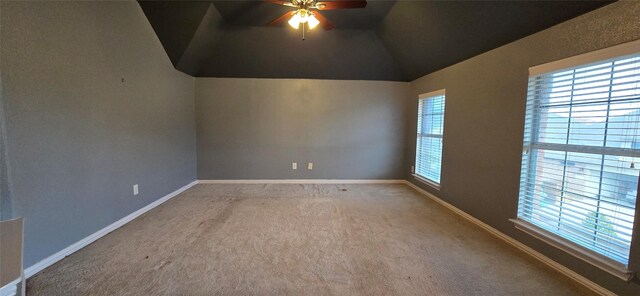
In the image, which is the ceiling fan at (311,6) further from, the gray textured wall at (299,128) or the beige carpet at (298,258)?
the beige carpet at (298,258)

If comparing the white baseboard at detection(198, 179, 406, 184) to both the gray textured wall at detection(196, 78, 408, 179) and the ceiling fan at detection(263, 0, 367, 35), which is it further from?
the ceiling fan at detection(263, 0, 367, 35)

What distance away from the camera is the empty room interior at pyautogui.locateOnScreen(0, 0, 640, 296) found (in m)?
1.66

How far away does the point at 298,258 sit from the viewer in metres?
2.06

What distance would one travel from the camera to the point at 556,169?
2006mm

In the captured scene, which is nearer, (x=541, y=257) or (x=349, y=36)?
(x=541, y=257)

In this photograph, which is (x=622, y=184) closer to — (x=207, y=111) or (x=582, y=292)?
(x=582, y=292)

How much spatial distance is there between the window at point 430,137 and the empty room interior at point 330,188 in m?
0.04

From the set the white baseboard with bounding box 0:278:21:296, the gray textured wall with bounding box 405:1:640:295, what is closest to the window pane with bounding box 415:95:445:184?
the gray textured wall with bounding box 405:1:640:295

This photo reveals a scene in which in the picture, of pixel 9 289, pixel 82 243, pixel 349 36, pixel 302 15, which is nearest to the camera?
pixel 9 289

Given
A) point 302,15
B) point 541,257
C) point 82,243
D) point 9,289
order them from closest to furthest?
point 9,289
point 541,257
point 82,243
point 302,15

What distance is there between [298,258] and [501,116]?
8.13 feet

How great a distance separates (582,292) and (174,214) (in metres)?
3.92

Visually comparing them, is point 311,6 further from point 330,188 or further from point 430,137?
point 330,188

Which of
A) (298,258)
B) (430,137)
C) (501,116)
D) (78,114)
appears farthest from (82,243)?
(430,137)
